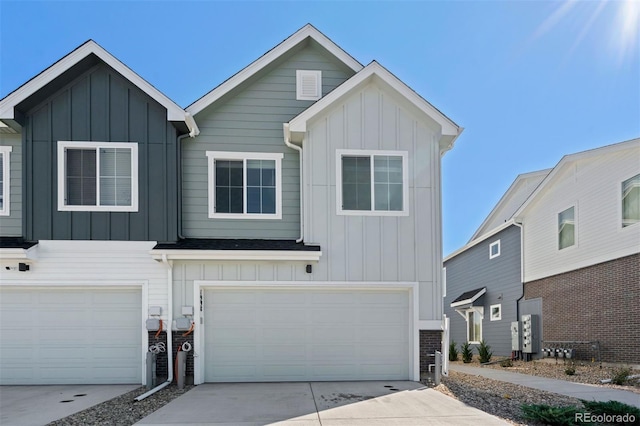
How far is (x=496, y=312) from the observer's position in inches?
755

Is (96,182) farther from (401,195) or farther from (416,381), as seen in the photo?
(416,381)

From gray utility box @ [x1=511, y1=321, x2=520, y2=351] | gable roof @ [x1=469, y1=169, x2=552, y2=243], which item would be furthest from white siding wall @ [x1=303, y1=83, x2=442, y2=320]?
gable roof @ [x1=469, y1=169, x2=552, y2=243]

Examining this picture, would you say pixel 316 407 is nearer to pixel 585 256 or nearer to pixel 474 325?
pixel 585 256

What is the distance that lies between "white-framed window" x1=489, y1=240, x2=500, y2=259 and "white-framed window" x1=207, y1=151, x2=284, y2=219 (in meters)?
12.0

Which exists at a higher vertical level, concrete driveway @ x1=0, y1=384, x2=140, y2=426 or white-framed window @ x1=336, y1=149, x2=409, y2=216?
white-framed window @ x1=336, y1=149, x2=409, y2=216

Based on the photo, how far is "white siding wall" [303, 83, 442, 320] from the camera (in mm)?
9891

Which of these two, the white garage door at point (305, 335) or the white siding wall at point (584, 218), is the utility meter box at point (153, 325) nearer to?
the white garage door at point (305, 335)

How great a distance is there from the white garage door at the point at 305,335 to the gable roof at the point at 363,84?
3.49 meters

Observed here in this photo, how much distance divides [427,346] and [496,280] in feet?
34.9

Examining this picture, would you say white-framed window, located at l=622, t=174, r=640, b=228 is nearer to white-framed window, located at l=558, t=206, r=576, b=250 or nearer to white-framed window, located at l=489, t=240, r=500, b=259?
white-framed window, located at l=558, t=206, r=576, b=250

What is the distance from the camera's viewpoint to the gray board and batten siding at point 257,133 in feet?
33.7

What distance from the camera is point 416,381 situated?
9656 mm

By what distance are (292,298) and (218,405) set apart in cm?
291

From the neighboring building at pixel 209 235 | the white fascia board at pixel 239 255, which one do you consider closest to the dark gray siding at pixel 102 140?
the neighboring building at pixel 209 235
